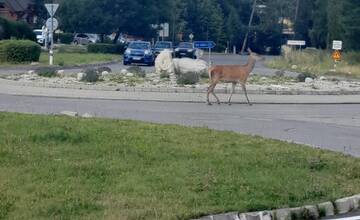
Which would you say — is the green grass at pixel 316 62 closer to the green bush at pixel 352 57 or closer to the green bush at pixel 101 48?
the green bush at pixel 352 57

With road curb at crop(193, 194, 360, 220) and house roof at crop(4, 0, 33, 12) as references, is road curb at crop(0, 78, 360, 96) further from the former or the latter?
house roof at crop(4, 0, 33, 12)

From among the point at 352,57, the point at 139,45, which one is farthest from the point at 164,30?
the point at 139,45

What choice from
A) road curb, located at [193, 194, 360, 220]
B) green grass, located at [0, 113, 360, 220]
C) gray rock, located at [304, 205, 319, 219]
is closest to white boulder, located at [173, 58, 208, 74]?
green grass, located at [0, 113, 360, 220]

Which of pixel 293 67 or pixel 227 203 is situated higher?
pixel 227 203

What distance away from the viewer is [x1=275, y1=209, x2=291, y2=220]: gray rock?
9711 mm

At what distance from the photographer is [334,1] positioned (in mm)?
79375

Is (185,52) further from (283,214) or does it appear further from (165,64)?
(283,214)

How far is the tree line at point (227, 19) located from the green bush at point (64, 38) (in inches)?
81.3

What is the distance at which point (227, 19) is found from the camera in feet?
373

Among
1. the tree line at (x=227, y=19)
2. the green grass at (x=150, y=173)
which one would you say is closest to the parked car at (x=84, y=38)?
the tree line at (x=227, y=19)

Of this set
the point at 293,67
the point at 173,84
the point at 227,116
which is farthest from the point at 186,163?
the point at 293,67

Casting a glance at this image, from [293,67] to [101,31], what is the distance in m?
27.2

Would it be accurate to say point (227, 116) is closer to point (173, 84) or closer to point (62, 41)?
point (173, 84)

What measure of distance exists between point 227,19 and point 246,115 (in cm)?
9166
